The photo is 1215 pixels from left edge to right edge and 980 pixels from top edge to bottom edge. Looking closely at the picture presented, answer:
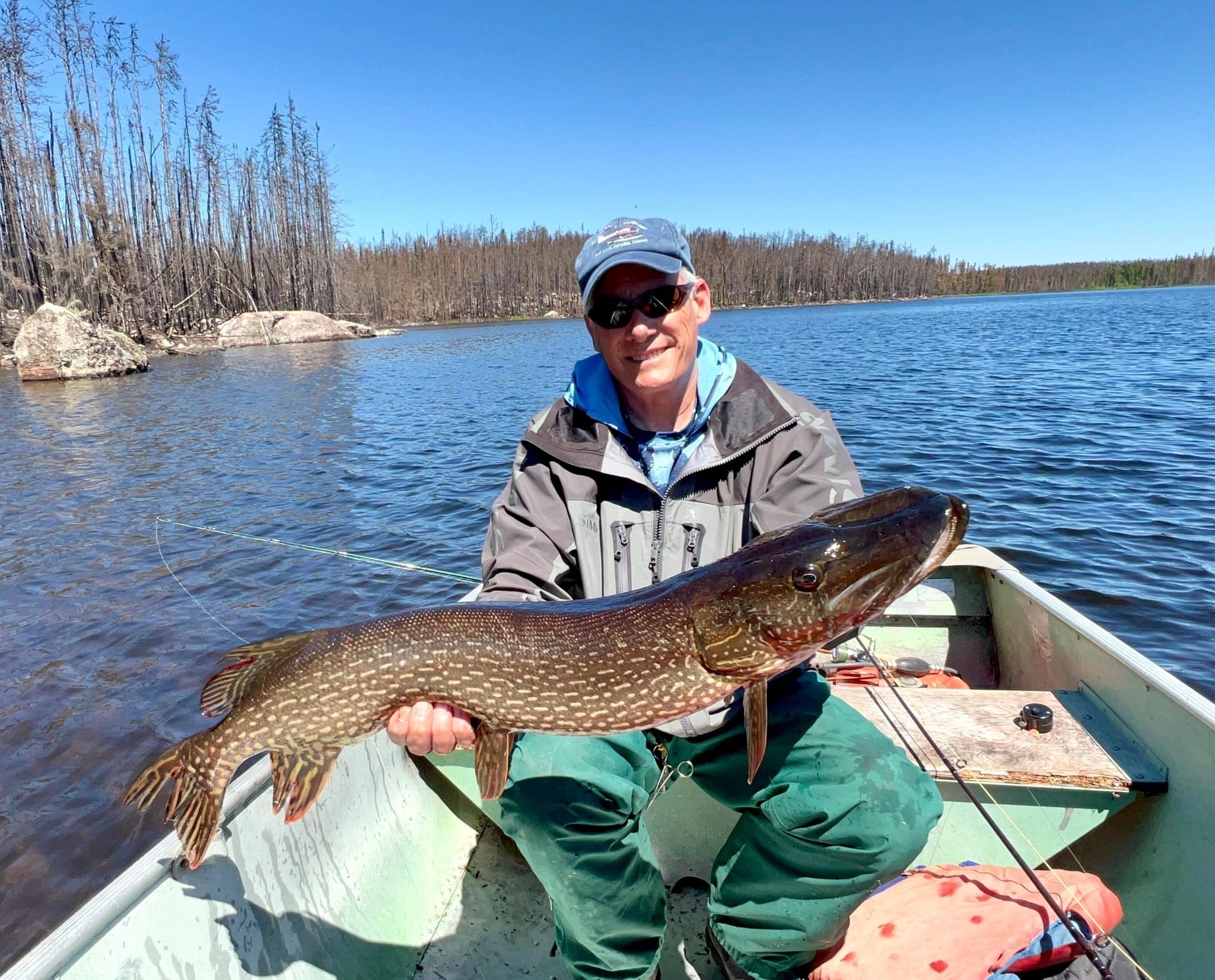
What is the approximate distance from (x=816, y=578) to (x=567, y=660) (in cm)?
70

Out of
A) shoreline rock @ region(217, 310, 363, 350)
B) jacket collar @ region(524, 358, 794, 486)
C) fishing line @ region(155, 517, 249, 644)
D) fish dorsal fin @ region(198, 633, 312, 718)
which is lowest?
fishing line @ region(155, 517, 249, 644)

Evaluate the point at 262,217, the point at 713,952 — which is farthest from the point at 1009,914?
the point at 262,217

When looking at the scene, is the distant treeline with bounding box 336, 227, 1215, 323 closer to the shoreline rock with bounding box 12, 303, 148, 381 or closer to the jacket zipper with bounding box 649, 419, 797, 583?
the shoreline rock with bounding box 12, 303, 148, 381

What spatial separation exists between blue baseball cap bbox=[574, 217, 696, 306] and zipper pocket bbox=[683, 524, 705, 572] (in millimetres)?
884

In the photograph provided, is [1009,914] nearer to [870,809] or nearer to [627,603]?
[870,809]

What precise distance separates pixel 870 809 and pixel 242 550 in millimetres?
7695

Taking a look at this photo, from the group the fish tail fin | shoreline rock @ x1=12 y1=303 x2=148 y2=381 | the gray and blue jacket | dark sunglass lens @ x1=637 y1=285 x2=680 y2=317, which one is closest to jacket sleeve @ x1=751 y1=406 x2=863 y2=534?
the gray and blue jacket

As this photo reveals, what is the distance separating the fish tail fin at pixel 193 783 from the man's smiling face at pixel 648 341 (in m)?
1.71

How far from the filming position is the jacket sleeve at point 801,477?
236 centimetres

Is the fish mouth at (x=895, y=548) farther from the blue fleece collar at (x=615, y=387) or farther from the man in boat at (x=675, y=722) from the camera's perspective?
the blue fleece collar at (x=615, y=387)

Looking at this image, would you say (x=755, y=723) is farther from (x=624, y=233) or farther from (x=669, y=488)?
(x=624, y=233)

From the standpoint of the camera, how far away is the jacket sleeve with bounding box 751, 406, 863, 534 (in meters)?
2.36

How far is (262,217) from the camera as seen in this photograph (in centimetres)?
4800

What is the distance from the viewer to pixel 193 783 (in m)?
2.03
